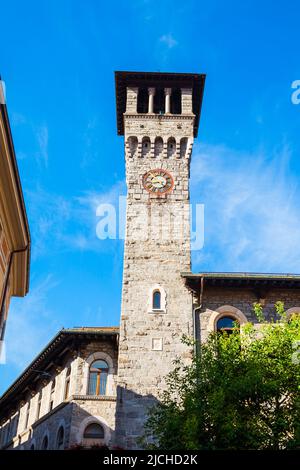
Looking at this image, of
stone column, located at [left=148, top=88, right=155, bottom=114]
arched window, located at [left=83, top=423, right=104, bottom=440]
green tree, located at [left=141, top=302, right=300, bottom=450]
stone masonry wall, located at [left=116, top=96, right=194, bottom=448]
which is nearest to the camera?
green tree, located at [left=141, top=302, right=300, bottom=450]

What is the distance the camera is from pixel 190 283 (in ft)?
74.8

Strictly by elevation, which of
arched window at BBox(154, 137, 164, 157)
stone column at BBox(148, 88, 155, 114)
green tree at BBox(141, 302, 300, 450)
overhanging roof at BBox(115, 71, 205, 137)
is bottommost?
green tree at BBox(141, 302, 300, 450)

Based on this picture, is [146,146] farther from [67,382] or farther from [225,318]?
[67,382]

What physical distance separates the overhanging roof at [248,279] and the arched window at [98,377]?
238 inches

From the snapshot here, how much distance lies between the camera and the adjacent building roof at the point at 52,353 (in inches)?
938

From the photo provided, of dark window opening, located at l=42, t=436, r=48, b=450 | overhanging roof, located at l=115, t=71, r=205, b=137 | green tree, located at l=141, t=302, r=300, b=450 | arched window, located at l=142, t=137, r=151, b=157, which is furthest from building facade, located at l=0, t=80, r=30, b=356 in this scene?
overhanging roof, located at l=115, t=71, r=205, b=137

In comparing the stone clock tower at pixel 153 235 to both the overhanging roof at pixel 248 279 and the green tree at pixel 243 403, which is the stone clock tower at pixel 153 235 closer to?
the overhanging roof at pixel 248 279

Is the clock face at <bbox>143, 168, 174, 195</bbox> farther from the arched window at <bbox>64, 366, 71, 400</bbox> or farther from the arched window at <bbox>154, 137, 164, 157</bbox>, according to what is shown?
the arched window at <bbox>64, 366, 71, 400</bbox>

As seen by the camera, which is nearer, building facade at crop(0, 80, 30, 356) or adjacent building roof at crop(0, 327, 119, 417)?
building facade at crop(0, 80, 30, 356)

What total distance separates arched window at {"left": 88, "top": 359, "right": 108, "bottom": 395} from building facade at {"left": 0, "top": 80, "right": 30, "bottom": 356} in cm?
922

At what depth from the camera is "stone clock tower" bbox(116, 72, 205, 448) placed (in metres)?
21.1

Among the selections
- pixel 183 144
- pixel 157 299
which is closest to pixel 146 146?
pixel 183 144

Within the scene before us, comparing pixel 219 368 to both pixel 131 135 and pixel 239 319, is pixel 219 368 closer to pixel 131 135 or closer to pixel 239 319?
pixel 239 319
